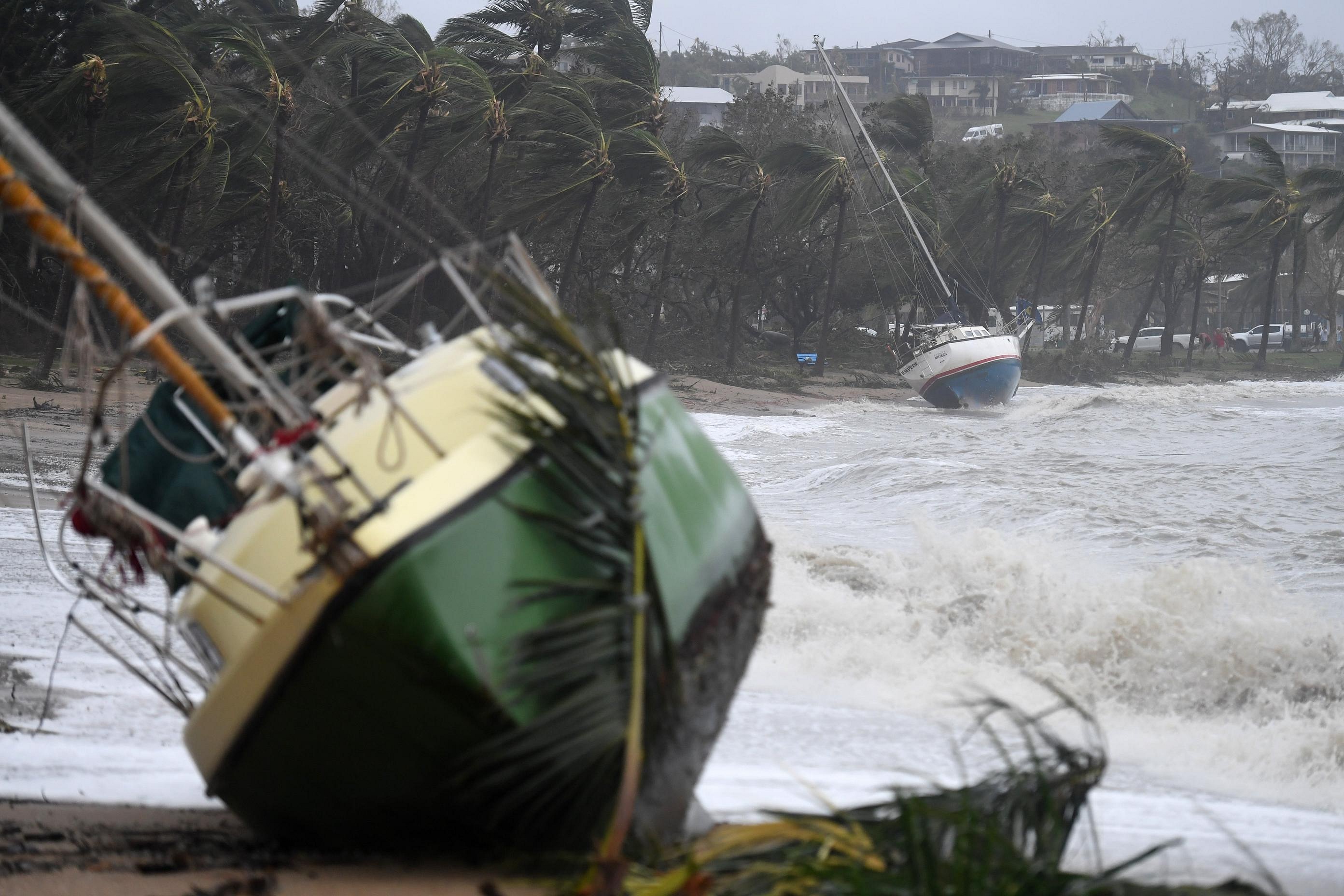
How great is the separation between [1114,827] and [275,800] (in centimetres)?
352

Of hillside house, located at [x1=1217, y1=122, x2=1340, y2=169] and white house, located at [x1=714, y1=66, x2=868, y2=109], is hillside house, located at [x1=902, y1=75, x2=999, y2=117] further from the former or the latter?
hillside house, located at [x1=1217, y1=122, x2=1340, y2=169]

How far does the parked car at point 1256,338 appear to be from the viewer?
61188 mm

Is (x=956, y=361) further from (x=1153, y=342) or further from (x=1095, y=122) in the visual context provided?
(x=1095, y=122)

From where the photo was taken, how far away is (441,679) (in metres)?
3.61

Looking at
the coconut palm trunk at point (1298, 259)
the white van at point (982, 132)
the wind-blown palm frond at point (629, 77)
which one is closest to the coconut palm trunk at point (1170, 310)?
the coconut palm trunk at point (1298, 259)

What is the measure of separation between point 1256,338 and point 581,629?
68.2 meters

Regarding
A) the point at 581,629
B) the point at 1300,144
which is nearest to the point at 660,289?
the point at 581,629

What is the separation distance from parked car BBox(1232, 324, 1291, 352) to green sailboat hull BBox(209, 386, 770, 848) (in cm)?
6211

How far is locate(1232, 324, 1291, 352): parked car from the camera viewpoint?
61188 mm

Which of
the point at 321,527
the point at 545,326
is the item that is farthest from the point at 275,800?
the point at 545,326

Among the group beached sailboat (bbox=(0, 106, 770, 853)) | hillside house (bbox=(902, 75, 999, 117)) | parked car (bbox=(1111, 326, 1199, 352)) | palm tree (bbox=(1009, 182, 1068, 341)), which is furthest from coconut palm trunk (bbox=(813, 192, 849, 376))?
hillside house (bbox=(902, 75, 999, 117))

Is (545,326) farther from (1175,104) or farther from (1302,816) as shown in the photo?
(1175,104)

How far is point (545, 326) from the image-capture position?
415 cm

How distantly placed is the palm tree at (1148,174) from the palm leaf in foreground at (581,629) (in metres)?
47.1
